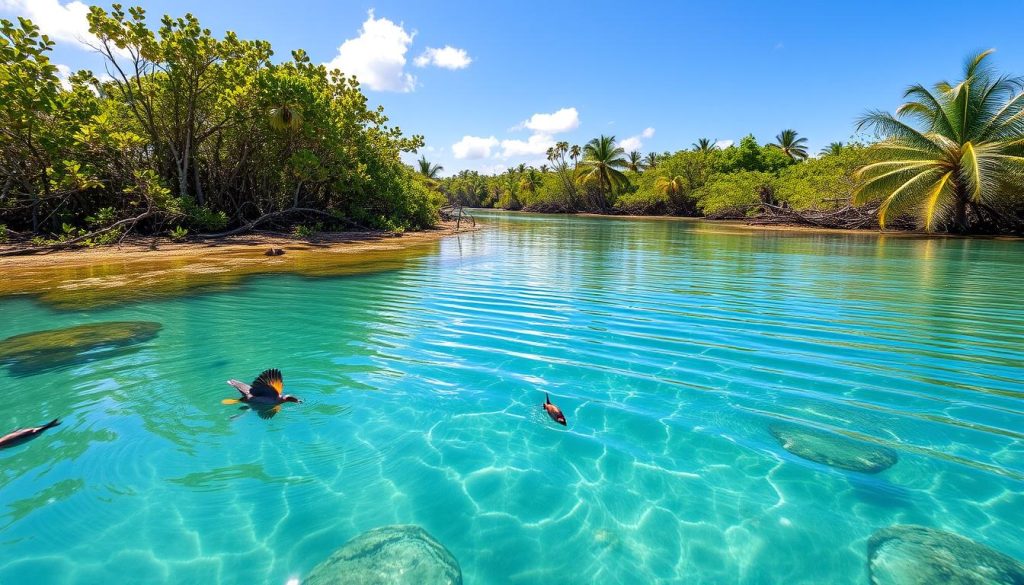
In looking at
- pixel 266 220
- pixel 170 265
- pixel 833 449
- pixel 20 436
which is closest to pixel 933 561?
pixel 833 449

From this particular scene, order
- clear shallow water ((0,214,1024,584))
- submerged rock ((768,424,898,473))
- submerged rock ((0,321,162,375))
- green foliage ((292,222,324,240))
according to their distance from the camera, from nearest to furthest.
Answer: clear shallow water ((0,214,1024,584))
submerged rock ((768,424,898,473))
submerged rock ((0,321,162,375))
green foliage ((292,222,324,240))

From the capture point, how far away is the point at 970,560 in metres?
2.44

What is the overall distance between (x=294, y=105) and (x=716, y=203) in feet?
152

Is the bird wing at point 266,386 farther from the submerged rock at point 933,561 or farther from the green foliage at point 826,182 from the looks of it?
the green foliage at point 826,182

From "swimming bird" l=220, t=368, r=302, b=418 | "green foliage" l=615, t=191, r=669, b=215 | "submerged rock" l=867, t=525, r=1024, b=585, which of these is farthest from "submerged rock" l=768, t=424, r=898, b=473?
"green foliage" l=615, t=191, r=669, b=215

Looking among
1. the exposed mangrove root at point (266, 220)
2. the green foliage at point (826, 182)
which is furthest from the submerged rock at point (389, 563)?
the green foliage at point (826, 182)

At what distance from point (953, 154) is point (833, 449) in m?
31.6

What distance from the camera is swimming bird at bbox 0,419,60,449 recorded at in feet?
11.4

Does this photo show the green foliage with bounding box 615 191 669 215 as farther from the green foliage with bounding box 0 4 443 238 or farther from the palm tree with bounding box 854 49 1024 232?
the green foliage with bounding box 0 4 443 238

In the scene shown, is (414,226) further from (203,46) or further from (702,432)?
(702,432)

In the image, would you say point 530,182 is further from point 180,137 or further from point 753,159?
point 180,137

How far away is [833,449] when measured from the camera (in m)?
3.46

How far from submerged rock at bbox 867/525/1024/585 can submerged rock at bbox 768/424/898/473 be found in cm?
63

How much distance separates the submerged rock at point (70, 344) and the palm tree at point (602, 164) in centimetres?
6364
